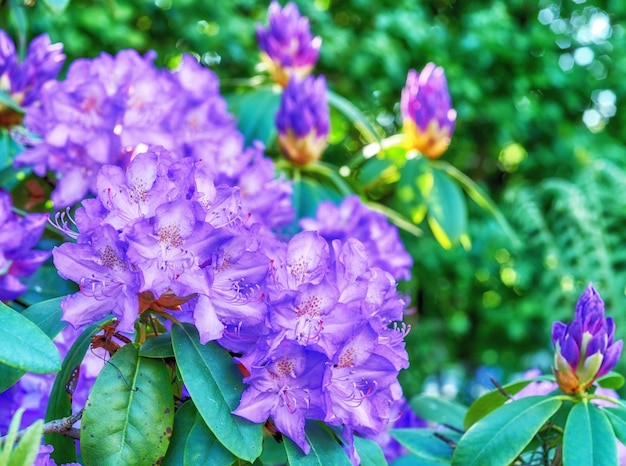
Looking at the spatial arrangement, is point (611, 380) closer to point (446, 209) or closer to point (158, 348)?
point (158, 348)

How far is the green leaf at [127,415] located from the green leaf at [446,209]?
1041 millimetres

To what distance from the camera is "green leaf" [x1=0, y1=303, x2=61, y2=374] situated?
2.26 feet

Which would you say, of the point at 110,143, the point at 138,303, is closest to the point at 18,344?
the point at 138,303

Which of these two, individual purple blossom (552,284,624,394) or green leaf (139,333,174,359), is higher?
green leaf (139,333,174,359)

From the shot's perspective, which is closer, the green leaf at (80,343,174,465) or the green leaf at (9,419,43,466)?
the green leaf at (9,419,43,466)

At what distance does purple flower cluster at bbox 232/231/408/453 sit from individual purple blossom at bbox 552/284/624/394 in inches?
9.7

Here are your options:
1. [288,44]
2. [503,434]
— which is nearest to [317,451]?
[503,434]

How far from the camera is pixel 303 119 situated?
1.58 meters

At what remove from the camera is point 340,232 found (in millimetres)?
1237

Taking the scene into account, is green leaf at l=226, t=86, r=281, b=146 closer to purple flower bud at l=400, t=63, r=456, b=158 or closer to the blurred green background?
purple flower bud at l=400, t=63, r=456, b=158

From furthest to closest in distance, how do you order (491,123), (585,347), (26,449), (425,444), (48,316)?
(491,123) → (425,444) → (585,347) → (48,316) → (26,449)

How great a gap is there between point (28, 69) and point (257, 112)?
1.80 ft

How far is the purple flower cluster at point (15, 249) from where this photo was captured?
3.18ft

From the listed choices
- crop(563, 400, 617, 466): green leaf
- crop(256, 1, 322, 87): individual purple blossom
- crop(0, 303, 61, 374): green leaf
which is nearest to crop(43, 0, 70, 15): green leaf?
crop(256, 1, 322, 87): individual purple blossom
